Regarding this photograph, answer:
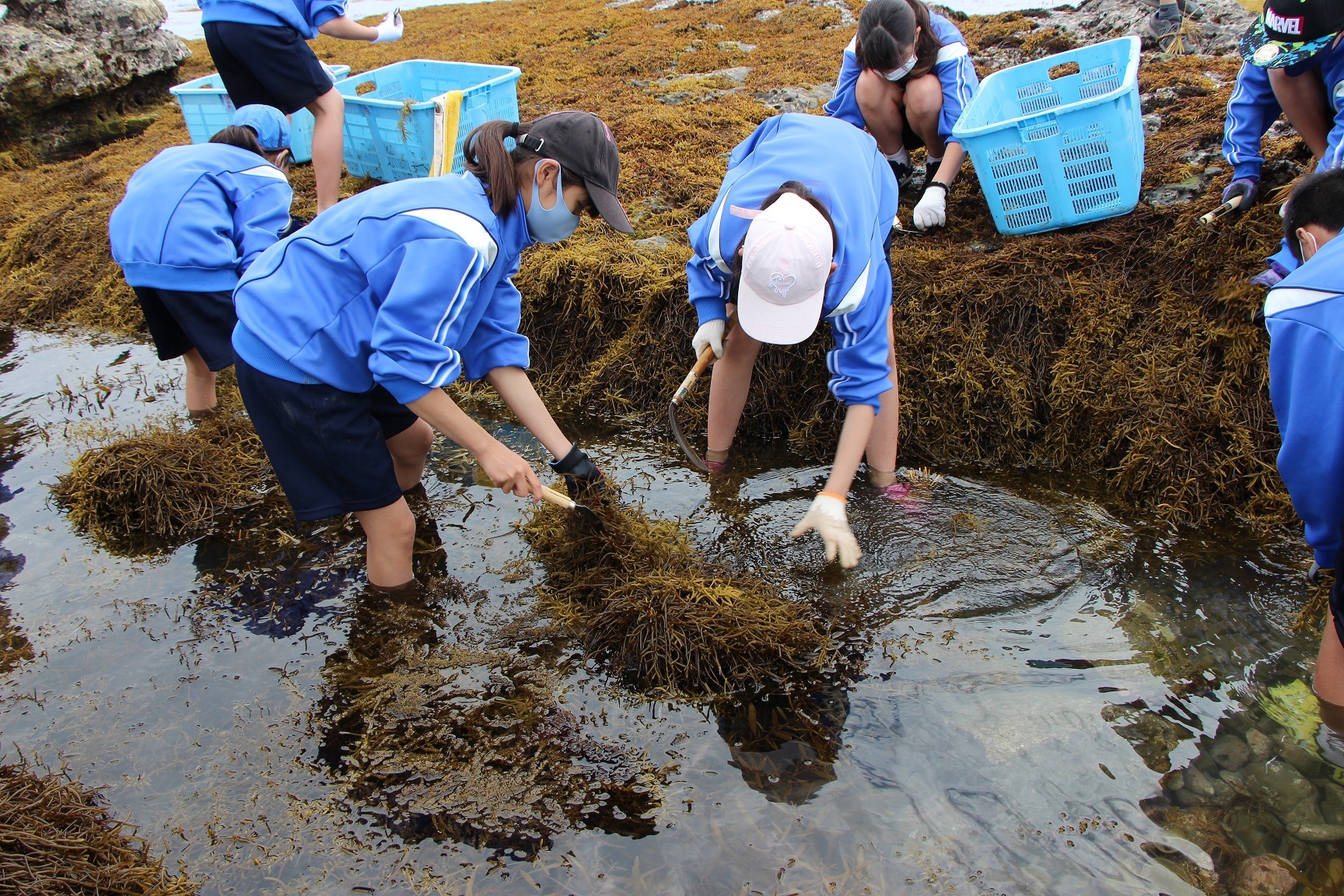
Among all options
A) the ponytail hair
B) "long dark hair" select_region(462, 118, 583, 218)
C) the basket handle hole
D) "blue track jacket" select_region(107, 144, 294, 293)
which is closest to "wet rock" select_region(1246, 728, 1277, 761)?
"long dark hair" select_region(462, 118, 583, 218)

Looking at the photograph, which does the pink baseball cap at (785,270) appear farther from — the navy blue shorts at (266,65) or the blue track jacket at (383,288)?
the navy blue shorts at (266,65)

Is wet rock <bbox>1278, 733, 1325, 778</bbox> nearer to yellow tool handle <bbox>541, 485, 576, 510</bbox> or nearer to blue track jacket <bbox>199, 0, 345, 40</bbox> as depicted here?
yellow tool handle <bbox>541, 485, 576, 510</bbox>

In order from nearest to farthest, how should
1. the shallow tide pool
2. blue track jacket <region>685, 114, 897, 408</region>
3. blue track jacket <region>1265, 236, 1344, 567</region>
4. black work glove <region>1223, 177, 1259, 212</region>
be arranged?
blue track jacket <region>1265, 236, 1344, 567</region>
the shallow tide pool
blue track jacket <region>685, 114, 897, 408</region>
black work glove <region>1223, 177, 1259, 212</region>

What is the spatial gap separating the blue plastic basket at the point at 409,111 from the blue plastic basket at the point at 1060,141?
332 cm

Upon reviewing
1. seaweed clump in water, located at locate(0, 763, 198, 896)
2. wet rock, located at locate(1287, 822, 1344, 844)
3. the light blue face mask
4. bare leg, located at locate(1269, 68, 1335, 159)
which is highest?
bare leg, located at locate(1269, 68, 1335, 159)

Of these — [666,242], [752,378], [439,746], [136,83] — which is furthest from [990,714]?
[136,83]

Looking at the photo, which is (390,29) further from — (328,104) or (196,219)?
(196,219)

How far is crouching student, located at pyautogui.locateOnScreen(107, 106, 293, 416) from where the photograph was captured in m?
4.14

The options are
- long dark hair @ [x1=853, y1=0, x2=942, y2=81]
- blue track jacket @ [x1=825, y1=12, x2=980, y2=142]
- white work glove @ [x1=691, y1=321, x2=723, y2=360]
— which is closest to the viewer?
white work glove @ [x1=691, y1=321, x2=723, y2=360]

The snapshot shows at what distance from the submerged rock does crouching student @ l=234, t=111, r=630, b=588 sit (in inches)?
349

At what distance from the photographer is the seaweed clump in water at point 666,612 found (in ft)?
10.2

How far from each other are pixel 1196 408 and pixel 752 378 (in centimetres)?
214

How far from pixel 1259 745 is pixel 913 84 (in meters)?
3.79

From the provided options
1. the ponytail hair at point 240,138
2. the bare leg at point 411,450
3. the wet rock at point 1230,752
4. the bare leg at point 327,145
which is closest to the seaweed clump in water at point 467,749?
the bare leg at point 411,450
